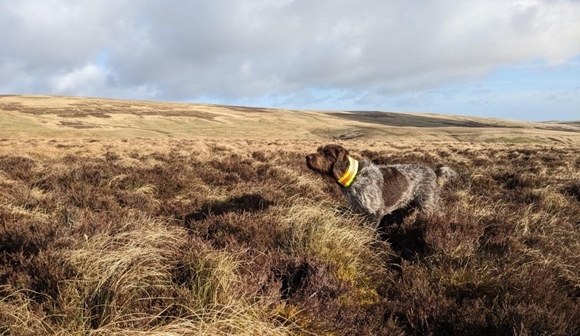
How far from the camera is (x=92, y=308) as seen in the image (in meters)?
2.87

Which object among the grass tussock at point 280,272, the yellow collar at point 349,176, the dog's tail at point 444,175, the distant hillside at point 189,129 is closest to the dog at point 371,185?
the yellow collar at point 349,176

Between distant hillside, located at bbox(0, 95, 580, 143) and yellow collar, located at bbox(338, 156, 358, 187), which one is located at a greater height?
yellow collar, located at bbox(338, 156, 358, 187)

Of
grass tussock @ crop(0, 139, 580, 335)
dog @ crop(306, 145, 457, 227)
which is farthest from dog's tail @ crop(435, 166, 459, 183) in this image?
grass tussock @ crop(0, 139, 580, 335)

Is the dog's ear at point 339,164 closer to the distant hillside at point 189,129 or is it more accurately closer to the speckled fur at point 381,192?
the speckled fur at point 381,192

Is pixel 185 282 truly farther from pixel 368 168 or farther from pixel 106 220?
pixel 368 168

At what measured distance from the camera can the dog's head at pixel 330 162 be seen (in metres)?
6.32

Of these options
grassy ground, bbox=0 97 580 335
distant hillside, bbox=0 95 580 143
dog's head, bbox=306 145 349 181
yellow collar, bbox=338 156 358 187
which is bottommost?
distant hillside, bbox=0 95 580 143

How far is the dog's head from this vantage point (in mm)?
6316

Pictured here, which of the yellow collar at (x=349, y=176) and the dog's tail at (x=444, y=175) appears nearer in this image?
the yellow collar at (x=349, y=176)

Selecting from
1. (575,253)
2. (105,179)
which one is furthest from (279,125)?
(575,253)

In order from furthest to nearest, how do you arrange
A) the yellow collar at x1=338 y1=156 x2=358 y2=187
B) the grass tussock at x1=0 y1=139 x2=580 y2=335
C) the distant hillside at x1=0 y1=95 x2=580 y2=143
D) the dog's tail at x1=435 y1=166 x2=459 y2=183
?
the distant hillside at x1=0 y1=95 x2=580 y2=143 < the dog's tail at x1=435 y1=166 x2=459 y2=183 < the yellow collar at x1=338 y1=156 x2=358 y2=187 < the grass tussock at x1=0 y1=139 x2=580 y2=335

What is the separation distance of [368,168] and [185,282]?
3932 mm

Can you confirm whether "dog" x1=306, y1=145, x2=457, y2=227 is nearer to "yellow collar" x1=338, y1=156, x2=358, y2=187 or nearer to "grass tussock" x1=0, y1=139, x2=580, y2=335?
"yellow collar" x1=338, y1=156, x2=358, y2=187

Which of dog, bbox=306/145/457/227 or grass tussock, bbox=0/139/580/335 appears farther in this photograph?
dog, bbox=306/145/457/227
